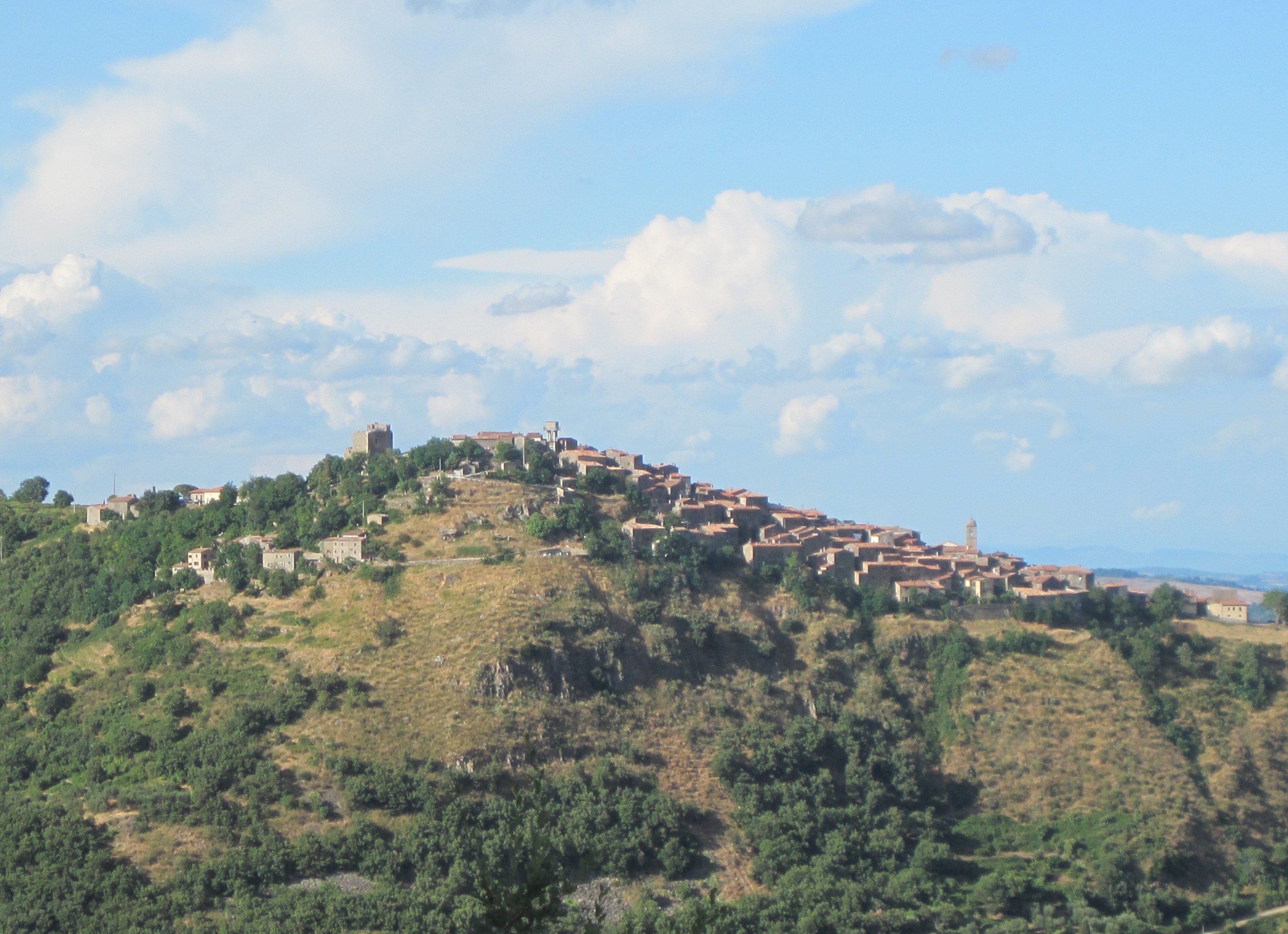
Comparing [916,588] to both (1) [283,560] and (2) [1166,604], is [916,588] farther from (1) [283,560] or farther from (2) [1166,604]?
(1) [283,560]

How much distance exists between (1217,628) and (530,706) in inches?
1443

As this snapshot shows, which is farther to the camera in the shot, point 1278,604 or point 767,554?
point 1278,604

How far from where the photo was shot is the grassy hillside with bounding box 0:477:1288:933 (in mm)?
50125

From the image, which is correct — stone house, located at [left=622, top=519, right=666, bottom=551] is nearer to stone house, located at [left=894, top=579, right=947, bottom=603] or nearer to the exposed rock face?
the exposed rock face

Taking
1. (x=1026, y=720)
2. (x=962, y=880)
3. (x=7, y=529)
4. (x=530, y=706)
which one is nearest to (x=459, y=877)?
(x=530, y=706)

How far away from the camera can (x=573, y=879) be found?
693 inches

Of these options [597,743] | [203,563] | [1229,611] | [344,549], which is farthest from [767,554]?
[203,563]

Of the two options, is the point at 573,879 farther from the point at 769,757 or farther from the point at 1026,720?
the point at 1026,720

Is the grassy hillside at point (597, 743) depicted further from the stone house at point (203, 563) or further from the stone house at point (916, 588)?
the stone house at point (916, 588)

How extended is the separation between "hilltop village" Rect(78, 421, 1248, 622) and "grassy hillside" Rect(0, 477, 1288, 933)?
5.79ft

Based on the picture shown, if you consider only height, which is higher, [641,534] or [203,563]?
[641,534]

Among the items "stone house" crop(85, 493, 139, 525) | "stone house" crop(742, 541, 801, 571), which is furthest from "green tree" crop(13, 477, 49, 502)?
"stone house" crop(742, 541, 801, 571)

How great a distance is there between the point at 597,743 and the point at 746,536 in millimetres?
20090

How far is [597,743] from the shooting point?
2276 inches
